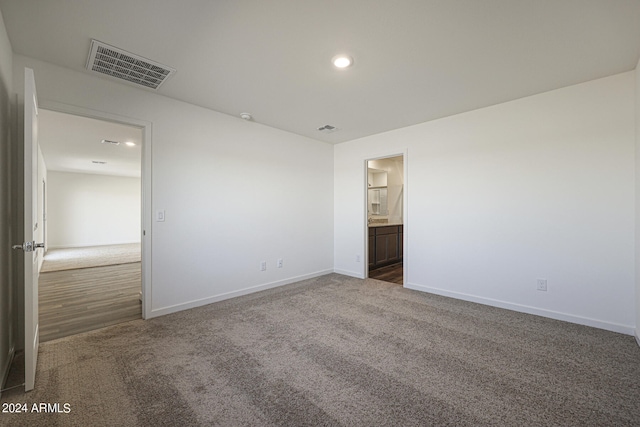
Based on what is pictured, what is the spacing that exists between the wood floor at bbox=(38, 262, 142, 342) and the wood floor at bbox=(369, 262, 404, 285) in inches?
142

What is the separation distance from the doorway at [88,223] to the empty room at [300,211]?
412mm

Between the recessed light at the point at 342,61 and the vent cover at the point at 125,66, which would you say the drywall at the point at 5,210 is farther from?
the recessed light at the point at 342,61

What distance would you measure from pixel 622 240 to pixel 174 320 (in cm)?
456

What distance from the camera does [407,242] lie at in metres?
4.16

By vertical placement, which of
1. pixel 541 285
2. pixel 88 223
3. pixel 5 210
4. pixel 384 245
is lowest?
pixel 541 285

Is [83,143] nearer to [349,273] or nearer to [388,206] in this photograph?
[349,273]

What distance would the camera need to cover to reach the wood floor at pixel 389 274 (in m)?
4.75

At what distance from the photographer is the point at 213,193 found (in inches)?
139

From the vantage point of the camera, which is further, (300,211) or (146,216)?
(300,211)

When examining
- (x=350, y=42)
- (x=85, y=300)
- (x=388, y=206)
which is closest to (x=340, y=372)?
(x=350, y=42)

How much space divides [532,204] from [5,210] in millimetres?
4887

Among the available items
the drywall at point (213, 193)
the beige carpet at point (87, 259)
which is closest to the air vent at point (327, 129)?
the drywall at point (213, 193)

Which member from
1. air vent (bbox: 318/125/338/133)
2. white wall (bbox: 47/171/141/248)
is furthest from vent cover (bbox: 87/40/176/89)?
white wall (bbox: 47/171/141/248)

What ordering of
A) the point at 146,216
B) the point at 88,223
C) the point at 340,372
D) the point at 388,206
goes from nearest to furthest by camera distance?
1. the point at 340,372
2. the point at 146,216
3. the point at 388,206
4. the point at 88,223
